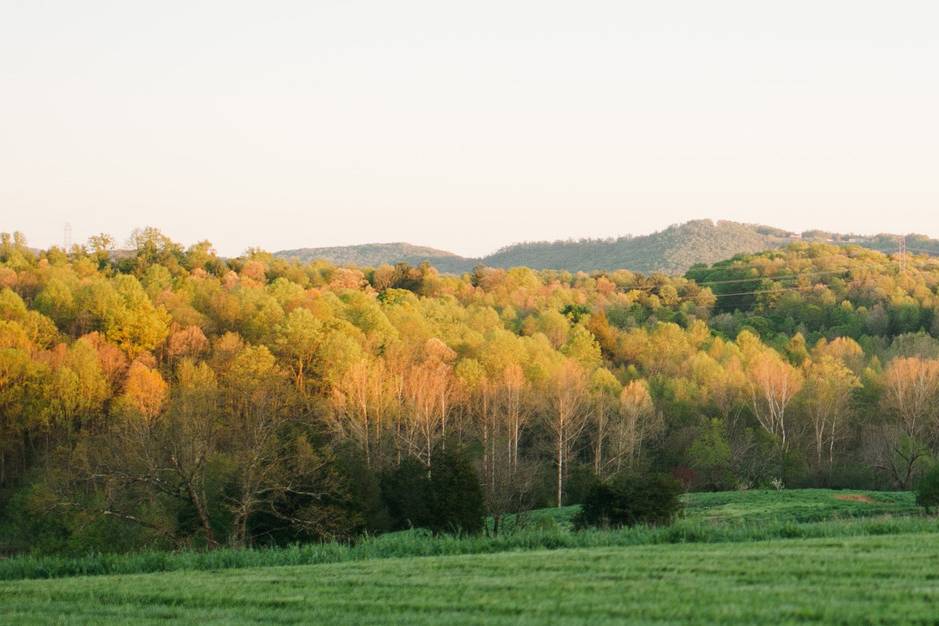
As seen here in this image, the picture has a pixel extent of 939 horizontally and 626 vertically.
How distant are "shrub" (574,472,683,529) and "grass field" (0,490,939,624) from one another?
18539 millimetres

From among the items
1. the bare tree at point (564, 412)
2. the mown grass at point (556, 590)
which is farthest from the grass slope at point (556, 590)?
the bare tree at point (564, 412)

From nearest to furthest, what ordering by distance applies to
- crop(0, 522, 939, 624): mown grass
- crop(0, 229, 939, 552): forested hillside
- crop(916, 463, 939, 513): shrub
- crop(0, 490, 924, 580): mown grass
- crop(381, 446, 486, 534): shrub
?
crop(0, 522, 939, 624): mown grass
crop(0, 490, 924, 580): mown grass
crop(381, 446, 486, 534): shrub
crop(0, 229, 939, 552): forested hillside
crop(916, 463, 939, 513): shrub

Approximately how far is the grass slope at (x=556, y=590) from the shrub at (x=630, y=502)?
20643mm

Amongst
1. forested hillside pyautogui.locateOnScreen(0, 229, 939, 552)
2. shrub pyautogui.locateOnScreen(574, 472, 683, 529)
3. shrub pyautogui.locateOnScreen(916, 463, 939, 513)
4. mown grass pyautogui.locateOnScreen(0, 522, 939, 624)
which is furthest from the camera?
shrub pyautogui.locateOnScreen(916, 463, 939, 513)

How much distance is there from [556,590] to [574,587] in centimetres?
30

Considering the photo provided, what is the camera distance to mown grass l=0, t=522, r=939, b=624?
1133 centimetres

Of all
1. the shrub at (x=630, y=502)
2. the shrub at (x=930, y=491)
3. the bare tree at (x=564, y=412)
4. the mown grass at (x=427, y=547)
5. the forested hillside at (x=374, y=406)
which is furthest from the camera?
the bare tree at (x=564, y=412)

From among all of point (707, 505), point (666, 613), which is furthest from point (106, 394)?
point (666, 613)

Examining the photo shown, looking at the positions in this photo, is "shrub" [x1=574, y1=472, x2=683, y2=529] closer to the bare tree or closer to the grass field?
the grass field

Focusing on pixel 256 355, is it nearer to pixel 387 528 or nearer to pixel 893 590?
pixel 387 528

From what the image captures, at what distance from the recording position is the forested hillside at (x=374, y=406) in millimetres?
42656

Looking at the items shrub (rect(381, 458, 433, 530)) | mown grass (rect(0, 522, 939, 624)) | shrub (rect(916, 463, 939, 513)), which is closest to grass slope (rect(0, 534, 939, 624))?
mown grass (rect(0, 522, 939, 624))

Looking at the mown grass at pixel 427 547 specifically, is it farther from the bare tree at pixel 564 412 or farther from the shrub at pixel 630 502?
the bare tree at pixel 564 412

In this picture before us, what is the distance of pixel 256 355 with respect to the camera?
73750 mm
